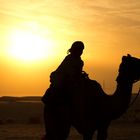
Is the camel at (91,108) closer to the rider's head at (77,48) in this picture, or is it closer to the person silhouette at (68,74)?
the person silhouette at (68,74)

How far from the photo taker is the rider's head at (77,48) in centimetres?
1409

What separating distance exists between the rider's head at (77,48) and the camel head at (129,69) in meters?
1.05

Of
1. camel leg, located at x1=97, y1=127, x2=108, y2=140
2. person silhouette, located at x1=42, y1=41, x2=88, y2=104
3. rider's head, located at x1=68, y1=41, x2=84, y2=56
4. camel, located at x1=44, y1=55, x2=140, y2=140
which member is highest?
rider's head, located at x1=68, y1=41, x2=84, y2=56

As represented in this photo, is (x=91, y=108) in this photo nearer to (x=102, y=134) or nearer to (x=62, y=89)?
(x=102, y=134)

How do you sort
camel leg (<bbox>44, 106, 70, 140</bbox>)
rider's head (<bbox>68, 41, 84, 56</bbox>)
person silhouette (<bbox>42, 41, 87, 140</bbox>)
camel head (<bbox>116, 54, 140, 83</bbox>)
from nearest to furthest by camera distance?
person silhouette (<bbox>42, 41, 87, 140</bbox>), camel leg (<bbox>44, 106, 70, 140</bbox>), rider's head (<bbox>68, 41, 84, 56</bbox>), camel head (<bbox>116, 54, 140, 83</bbox>)

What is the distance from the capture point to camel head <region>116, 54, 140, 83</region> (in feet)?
46.7

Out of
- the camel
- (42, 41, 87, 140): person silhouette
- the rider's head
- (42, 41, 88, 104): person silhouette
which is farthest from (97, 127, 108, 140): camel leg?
the rider's head

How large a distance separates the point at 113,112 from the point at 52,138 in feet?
5.21

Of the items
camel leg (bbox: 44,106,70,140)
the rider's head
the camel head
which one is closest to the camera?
camel leg (bbox: 44,106,70,140)

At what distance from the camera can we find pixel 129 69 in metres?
14.3

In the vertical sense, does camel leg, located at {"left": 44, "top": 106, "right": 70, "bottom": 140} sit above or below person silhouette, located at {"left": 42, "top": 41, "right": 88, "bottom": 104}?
below

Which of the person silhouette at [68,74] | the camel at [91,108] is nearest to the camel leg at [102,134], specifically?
the camel at [91,108]

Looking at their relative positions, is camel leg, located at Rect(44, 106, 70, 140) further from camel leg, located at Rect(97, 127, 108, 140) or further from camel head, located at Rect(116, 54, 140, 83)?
camel head, located at Rect(116, 54, 140, 83)

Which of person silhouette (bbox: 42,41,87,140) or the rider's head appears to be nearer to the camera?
person silhouette (bbox: 42,41,87,140)
